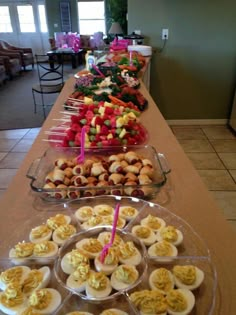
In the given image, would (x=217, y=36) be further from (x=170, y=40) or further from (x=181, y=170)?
(x=181, y=170)

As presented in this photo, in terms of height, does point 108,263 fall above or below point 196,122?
above

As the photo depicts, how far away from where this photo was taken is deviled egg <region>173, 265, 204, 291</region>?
57 cm

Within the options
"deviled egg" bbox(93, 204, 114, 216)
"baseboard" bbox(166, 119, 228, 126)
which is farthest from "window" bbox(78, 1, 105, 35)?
A: "deviled egg" bbox(93, 204, 114, 216)

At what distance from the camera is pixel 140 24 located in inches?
129

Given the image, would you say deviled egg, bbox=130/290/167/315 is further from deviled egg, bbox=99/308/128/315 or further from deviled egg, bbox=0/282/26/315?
deviled egg, bbox=0/282/26/315

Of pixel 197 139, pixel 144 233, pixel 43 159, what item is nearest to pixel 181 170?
pixel 144 233

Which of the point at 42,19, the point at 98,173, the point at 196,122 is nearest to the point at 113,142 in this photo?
the point at 98,173

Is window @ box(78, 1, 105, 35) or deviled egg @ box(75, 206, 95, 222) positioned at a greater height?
window @ box(78, 1, 105, 35)

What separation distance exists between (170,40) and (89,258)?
10.6 feet

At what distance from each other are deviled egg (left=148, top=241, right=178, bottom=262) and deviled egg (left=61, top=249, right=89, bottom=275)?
6.2 inches

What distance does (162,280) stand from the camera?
575mm

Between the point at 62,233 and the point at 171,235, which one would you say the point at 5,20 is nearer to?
the point at 62,233

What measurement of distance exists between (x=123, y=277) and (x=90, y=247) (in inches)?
4.5

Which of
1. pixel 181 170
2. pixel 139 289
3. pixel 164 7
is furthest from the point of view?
pixel 164 7
